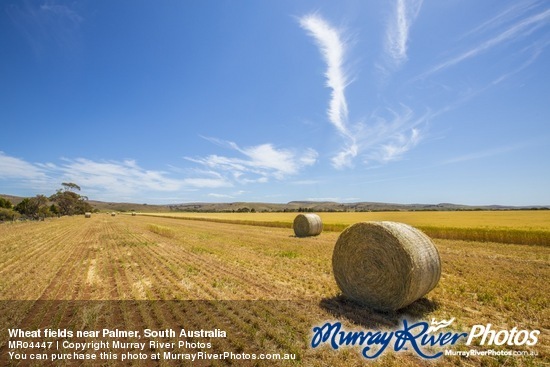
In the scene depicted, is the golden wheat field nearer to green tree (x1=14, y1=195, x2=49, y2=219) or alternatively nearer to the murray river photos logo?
the murray river photos logo

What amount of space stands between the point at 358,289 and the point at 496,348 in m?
3.12

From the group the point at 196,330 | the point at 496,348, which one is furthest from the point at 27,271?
the point at 496,348

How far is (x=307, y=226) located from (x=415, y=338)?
18.1m

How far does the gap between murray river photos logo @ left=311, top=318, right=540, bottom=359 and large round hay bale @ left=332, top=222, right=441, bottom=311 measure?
107 cm

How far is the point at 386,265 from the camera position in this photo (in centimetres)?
724

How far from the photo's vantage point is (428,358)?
15.9 feet

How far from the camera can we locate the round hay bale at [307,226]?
77.6ft

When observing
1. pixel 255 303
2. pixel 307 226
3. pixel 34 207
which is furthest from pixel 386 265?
pixel 34 207

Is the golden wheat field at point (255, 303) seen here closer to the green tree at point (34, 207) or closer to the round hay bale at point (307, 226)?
the round hay bale at point (307, 226)

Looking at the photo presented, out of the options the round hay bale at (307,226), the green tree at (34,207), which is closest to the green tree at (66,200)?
the green tree at (34,207)

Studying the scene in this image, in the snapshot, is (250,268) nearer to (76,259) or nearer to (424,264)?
(424,264)

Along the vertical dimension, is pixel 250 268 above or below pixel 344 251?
below

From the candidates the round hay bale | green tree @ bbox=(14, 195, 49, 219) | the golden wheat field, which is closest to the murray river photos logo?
the golden wheat field

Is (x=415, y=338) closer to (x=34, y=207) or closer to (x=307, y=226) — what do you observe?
(x=307, y=226)
